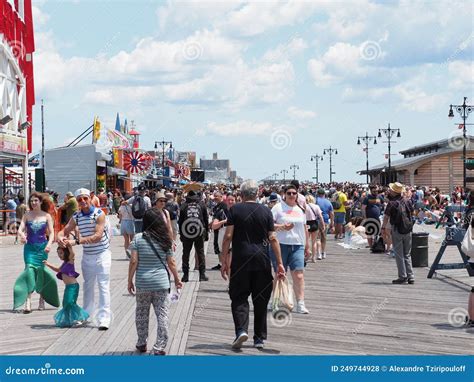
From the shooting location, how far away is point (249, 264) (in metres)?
8.58

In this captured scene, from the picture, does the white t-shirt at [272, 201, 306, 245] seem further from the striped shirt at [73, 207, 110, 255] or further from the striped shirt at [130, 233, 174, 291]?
the striped shirt at [130, 233, 174, 291]

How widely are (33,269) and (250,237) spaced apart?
14.4ft

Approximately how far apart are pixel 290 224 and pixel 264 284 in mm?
2271

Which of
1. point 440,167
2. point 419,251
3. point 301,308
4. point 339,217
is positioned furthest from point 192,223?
point 440,167

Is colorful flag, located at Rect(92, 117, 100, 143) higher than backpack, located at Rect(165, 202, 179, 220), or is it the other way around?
colorful flag, located at Rect(92, 117, 100, 143)

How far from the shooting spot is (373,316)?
11109 mm

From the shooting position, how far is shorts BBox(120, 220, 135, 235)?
66.8 feet

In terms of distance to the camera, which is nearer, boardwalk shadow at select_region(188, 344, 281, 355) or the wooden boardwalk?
boardwalk shadow at select_region(188, 344, 281, 355)

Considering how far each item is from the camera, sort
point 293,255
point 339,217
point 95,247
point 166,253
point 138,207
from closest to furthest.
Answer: point 166,253, point 95,247, point 293,255, point 138,207, point 339,217

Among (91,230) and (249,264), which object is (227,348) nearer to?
(249,264)

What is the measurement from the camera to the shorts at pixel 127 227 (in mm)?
20359

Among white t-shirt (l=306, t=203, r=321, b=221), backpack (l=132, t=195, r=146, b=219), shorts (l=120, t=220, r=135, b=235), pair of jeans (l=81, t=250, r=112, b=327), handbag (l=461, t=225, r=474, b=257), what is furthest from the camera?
shorts (l=120, t=220, r=135, b=235)

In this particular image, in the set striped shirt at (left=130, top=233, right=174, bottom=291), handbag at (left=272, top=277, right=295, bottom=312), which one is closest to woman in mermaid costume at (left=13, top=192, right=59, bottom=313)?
handbag at (left=272, top=277, right=295, bottom=312)
